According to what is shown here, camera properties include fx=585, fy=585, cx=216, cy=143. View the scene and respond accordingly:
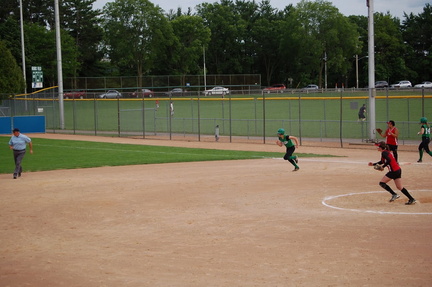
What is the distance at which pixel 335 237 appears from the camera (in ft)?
39.2

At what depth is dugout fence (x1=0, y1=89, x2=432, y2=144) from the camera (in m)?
38.4

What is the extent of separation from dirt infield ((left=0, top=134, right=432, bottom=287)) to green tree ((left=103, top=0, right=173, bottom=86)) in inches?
2870

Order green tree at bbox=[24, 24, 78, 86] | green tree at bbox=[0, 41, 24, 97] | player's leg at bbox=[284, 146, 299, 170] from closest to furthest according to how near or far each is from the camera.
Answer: player's leg at bbox=[284, 146, 299, 170] → green tree at bbox=[0, 41, 24, 97] → green tree at bbox=[24, 24, 78, 86]

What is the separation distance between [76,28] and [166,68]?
17.1 metres

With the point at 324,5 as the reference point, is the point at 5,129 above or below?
below

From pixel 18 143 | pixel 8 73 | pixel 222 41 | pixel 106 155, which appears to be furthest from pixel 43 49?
pixel 18 143

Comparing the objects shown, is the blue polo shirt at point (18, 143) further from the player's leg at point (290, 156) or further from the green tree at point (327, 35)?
the green tree at point (327, 35)

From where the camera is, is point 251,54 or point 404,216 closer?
point 404,216

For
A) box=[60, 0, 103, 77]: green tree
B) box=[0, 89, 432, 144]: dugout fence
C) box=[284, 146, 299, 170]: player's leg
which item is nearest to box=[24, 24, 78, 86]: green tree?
box=[60, 0, 103, 77]: green tree

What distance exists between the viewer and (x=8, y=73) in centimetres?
5428

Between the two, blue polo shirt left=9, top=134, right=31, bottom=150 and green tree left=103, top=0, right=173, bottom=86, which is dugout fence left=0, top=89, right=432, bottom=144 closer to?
blue polo shirt left=9, top=134, right=31, bottom=150

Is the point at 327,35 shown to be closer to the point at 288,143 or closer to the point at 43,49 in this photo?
the point at 43,49

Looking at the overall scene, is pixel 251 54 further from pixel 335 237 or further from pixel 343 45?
pixel 335 237

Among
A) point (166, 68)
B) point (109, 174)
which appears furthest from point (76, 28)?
point (109, 174)
